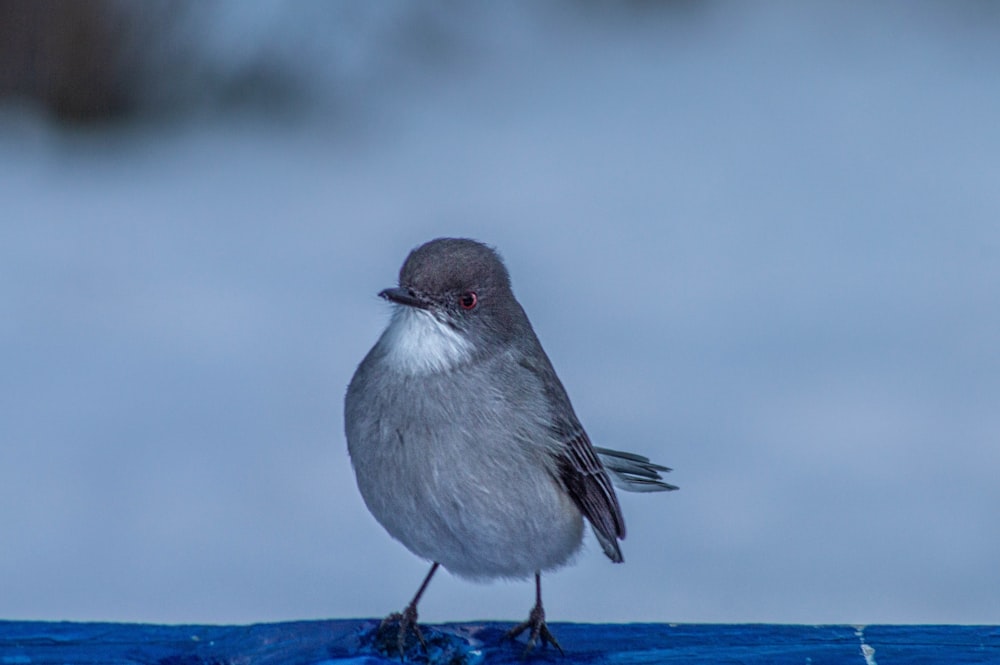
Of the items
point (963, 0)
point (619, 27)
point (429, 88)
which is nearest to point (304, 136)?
point (429, 88)

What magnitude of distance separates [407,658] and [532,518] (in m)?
0.52

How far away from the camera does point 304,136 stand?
12109 mm

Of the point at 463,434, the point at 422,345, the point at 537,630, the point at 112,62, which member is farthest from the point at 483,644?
the point at 112,62

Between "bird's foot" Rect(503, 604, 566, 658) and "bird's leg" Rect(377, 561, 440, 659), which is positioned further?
"bird's foot" Rect(503, 604, 566, 658)

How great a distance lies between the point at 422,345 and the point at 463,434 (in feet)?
0.91

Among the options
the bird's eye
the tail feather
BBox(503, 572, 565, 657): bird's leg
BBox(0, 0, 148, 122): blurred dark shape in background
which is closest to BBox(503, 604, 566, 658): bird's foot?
BBox(503, 572, 565, 657): bird's leg

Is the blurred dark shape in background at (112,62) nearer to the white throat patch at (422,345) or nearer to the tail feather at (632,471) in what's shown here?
the tail feather at (632,471)

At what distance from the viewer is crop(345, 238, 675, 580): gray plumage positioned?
12.6 feet

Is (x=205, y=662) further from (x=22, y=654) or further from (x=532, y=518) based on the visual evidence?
(x=532, y=518)

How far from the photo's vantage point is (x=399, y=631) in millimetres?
4078

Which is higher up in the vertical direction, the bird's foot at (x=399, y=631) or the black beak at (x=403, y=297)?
the black beak at (x=403, y=297)

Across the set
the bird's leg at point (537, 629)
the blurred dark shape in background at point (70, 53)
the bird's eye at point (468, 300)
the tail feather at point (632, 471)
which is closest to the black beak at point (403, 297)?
the bird's eye at point (468, 300)

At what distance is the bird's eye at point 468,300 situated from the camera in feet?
13.0

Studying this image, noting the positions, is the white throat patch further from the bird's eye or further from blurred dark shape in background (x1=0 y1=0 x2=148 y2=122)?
blurred dark shape in background (x1=0 y1=0 x2=148 y2=122)
